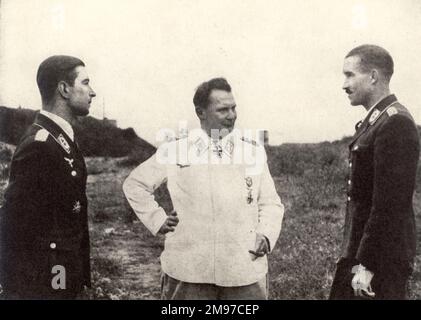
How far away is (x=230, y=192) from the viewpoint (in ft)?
11.5

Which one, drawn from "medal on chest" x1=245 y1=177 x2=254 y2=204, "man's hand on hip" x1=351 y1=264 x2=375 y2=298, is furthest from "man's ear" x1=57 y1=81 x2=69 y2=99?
"man's hand on hip" x1=351 y1=264 x2=375 y2=298

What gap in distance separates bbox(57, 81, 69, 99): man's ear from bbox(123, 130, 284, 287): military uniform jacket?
66cm

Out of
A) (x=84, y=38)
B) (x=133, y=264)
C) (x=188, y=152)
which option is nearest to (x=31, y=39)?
(x=84, y=38)

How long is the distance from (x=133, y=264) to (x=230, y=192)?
44.2 inches

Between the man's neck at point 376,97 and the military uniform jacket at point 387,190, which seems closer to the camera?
the military uniform jacket at point 387,190

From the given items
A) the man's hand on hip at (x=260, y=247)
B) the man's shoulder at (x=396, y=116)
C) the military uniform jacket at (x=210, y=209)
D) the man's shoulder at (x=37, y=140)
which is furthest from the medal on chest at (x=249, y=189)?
the man's shoulder at (x=37, y=140)

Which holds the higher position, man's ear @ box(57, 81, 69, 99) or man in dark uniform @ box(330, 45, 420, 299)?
man's ear @ box(57, 81, 69, 99)

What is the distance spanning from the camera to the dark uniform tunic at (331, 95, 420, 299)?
3100 millimetres

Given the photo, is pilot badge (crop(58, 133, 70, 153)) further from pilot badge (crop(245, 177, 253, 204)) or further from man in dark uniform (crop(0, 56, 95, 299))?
pilot badge (crop(245, 177, 253, 204))

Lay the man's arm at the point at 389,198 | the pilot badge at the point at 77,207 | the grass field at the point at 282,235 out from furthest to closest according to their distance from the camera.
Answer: the grass field at the point at 282,235
the pilot badge at the point at 77,207
the man's arm at the point at 389,198

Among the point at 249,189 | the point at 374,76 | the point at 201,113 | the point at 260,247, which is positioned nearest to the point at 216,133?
the point at 201,113

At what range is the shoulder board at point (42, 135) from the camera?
3.25 m

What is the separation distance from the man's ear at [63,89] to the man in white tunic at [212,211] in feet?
2.17

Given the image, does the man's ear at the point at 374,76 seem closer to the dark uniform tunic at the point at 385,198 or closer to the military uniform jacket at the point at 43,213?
the dark uniform tunic at the point at 385,198
